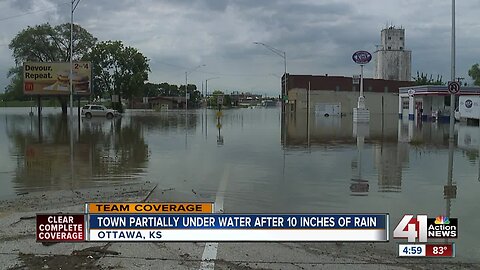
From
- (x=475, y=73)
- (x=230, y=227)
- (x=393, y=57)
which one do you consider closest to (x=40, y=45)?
(x=230, y=227)

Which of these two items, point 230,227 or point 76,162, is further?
point 76,162

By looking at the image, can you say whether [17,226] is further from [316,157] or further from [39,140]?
[39,140]

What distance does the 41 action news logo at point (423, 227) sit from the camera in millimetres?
5035

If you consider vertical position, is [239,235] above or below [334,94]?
below

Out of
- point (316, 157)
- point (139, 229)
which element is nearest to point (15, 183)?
point (139, 229)

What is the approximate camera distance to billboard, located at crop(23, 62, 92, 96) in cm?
5766

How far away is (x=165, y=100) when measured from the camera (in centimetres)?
14475

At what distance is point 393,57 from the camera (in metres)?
148

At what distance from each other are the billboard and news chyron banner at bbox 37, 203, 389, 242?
56.1 metres

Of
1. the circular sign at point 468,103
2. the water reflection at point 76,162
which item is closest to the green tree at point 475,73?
the circular sign at point 468,103

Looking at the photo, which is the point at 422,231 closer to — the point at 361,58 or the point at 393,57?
the point at 361,58

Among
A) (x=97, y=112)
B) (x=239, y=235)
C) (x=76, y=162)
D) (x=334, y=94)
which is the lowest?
(x=76, y=162)

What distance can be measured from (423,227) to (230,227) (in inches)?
76.7

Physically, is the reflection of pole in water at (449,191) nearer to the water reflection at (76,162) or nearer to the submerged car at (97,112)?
the water reflection at (76,162)
